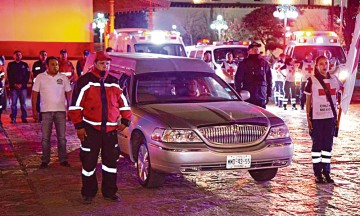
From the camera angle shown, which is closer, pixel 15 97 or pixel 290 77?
pixel 15 97

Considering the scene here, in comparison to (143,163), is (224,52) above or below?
above

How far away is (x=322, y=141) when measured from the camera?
9.14 metres

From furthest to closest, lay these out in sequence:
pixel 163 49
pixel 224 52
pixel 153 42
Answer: pixel 224 52
pixel 163 49
pixel 153 42

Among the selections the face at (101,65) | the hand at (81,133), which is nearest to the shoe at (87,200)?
the hand at (81,133)

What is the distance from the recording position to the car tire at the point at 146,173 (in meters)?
8.73

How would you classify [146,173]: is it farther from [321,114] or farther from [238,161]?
[321,114]

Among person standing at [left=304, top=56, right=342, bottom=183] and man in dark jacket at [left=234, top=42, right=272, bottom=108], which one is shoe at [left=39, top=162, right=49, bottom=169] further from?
person standing at [left=304, top=56, right=342, bottom=183]

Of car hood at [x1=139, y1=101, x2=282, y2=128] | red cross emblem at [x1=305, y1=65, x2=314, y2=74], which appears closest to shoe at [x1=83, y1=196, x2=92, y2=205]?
car hood at [x1=139, y1=101, x2=282, y2=128]

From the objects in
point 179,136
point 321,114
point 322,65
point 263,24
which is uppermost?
point 263,24

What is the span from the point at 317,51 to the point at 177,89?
42.4ft

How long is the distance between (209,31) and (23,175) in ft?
184

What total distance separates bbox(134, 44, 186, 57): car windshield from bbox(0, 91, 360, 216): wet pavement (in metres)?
7.30

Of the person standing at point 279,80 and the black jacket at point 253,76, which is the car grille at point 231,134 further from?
the person standing at point 279,80

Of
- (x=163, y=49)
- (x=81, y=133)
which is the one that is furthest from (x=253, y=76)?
(x=163, y=49)
